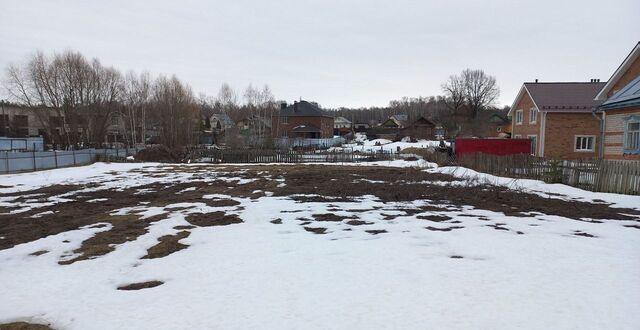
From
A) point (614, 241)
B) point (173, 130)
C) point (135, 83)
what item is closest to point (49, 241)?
point (614, 241)

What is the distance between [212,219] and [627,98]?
1781 centimetres

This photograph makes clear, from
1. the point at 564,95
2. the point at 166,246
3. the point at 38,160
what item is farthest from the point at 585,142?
the point at 38,160

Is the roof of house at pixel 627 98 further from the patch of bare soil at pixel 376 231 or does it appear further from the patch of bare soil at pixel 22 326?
the patch of bare soil at pixel 22 326

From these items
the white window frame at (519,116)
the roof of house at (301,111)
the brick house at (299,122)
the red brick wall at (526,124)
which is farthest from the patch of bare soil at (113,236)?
the roof of house at (301,111)

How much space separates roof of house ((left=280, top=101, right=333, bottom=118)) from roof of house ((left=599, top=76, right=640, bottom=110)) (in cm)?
5256

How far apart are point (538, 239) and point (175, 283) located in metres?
6.52

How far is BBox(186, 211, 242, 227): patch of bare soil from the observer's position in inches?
358

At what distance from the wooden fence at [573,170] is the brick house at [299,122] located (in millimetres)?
47466

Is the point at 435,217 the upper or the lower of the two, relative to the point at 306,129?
lower

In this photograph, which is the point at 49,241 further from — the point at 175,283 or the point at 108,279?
the point at 175,283

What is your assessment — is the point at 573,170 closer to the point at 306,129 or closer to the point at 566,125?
the point at 566,125

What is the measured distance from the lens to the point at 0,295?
16.7 ft

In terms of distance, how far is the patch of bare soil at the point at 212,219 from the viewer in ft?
29.8

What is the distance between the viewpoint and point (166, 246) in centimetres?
721
